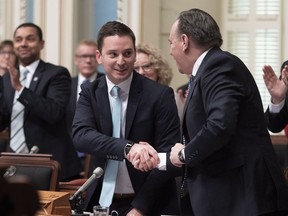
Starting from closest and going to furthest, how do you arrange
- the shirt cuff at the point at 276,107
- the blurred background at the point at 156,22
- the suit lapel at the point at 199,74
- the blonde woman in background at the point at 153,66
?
the suit lapel at the point at 199,74 → the shirt cuff at the point at 276,107 → the blonde woman in background at the point at 153,66 → the blurred background at the point at 156,22

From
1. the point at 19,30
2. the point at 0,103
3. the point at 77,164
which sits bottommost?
the point at 77,164

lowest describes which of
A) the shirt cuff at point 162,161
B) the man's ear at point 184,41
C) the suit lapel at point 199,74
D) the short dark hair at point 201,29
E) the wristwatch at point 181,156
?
the shirt cuff at point 162,161

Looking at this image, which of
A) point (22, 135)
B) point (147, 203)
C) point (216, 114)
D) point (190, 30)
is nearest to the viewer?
point (216, 114)

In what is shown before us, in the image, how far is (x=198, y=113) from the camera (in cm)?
314

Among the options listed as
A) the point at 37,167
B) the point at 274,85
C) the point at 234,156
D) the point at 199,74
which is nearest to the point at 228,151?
the point at 234,156

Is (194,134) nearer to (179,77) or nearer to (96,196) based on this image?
(96,196)

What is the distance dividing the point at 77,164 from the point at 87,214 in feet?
7.56

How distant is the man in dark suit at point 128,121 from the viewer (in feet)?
11.9

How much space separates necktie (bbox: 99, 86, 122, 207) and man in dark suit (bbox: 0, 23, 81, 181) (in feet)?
5.61

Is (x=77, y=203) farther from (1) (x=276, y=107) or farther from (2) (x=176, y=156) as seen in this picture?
(1) (x=276, y=107)

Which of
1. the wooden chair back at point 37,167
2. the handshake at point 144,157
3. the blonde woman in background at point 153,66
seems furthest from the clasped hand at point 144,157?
the blonde woman in background at point 153,66

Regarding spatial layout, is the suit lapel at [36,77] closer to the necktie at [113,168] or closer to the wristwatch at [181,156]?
the necktie at [113,168]

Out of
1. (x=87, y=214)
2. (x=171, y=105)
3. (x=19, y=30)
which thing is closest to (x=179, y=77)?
(x=19, y=30)

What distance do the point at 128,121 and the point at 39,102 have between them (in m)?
1.80
